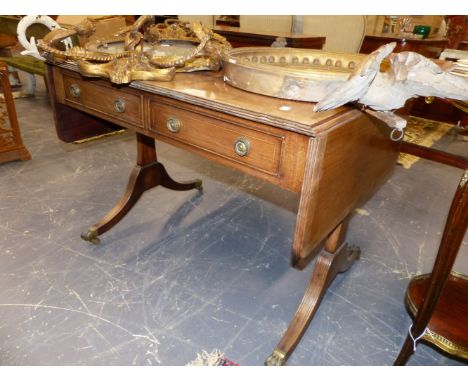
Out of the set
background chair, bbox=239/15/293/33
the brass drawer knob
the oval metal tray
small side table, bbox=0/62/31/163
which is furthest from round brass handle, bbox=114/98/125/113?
background chair, bbox=239/15/293/33

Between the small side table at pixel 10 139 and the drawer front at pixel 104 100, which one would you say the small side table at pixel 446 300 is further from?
the small side table at pixel 10 139

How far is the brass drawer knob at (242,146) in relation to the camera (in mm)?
943

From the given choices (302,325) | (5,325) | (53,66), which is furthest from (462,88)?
(5,325)

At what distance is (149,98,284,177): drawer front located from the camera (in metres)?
0.92

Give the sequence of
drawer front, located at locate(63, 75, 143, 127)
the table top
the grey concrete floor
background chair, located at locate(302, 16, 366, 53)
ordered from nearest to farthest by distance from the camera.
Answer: the table top, drawer front, located at locate(63, 75, 143, 127), the grey concrete floor, background chair, located at locate(302, 16, 366, 53)

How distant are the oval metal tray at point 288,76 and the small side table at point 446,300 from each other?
41 centimetres

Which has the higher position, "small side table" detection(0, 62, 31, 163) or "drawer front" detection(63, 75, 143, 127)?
"drawer front" detection(63, 75, 143, 127)

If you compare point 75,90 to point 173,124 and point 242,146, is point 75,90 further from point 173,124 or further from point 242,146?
point 242,146

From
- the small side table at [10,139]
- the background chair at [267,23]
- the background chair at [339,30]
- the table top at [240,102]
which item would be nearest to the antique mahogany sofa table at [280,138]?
the table top at [240,102]

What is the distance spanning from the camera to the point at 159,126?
1151mm

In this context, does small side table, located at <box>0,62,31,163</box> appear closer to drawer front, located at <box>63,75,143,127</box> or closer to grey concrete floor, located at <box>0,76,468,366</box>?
grey concrete floor, located at <box>0,76,468,366</box>

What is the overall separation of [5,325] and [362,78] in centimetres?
141

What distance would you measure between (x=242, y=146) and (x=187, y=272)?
A: 2.84ft

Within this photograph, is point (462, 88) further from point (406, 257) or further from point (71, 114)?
point (71, 114)
